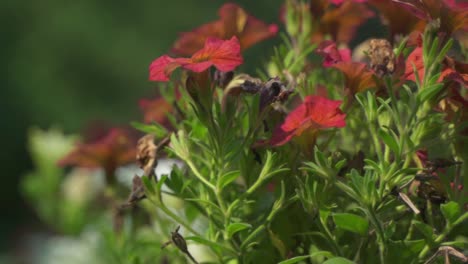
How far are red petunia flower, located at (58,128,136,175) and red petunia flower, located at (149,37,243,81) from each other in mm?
314

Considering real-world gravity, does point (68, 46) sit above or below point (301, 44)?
above

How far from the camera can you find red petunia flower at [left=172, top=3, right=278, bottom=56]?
76 cm

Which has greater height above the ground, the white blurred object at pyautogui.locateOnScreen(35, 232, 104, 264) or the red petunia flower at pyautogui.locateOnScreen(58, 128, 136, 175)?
the white blurred object at pyautogui.locateOnScreen(35, 232, 104, 264)

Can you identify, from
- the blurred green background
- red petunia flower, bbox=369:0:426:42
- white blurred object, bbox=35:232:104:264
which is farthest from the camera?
the blurred green background

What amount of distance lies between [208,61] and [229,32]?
18cm

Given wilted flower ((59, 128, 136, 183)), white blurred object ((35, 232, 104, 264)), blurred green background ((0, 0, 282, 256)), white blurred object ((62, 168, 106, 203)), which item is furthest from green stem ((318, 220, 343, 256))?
blurred green background ((0, 0, 282, 256))

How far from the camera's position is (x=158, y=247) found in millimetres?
769

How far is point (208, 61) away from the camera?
58cm

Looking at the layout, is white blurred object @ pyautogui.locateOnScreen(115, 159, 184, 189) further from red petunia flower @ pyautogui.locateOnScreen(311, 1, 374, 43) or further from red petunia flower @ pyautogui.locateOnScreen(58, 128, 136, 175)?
red petunia flower @ pyautogui.locateOnScreen(311, 1, 374, 43)

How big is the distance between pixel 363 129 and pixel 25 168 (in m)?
4.68

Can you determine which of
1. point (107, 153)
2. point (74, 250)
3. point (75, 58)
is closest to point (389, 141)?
point (107, 153)

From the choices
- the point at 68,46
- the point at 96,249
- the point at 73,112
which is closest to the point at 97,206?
the point at 96,249

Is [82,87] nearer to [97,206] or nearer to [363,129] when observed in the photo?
[97,206]

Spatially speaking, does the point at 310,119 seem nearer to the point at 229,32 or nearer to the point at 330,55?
the point at 330,55
